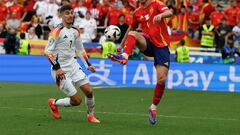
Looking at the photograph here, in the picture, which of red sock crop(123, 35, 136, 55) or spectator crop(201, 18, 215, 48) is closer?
red sock crop(123, 35, 136, 55)

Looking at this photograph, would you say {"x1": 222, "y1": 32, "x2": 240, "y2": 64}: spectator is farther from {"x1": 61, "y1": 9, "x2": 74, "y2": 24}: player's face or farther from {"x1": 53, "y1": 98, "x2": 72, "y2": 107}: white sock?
{"x1": 61, "y1": 9, "x2": 74, "y2": 24}: player's face

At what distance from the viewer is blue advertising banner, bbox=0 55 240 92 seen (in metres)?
24.4

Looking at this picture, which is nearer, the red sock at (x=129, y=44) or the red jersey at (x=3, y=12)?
the red sock at (x=129, y=44)

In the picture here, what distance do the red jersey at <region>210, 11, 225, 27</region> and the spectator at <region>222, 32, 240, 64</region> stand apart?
4.56 ft

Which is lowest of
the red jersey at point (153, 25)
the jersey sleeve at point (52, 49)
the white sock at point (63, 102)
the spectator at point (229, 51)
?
the spectator at point (229, 51)

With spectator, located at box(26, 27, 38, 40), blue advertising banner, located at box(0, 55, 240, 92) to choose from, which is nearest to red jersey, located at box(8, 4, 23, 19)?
spectator, located at box(26, 27, 38, 40)

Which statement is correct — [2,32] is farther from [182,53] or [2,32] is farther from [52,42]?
[52,42]

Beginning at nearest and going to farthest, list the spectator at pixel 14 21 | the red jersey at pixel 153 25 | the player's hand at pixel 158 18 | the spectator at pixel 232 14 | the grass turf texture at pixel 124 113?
the grass turf texture at pixel 124 113 → the player's hand at pixel 158 18 → the red jersey at pixel 153 25 → the spectator at pixel 232 14 → the spectator at pixel 14 21

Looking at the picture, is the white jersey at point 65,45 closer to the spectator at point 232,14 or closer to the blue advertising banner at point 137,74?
the blue advertising banner at point 137,74

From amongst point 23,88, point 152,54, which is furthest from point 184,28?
point 152,54

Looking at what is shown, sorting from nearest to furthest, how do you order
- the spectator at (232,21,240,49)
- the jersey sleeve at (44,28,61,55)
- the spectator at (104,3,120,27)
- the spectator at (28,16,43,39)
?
the jersey sleeve at (44,28,61,55), the spectator at (232,21,240,49), the spectator at (104,3,120,27), the spectator at (28,16,43,39)

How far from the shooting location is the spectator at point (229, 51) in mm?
27495

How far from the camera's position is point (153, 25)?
14.1m

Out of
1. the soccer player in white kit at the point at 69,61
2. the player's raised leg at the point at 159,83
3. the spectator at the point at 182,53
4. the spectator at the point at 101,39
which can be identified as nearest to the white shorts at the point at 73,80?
the soccer player in white kit at the point at 69,61
